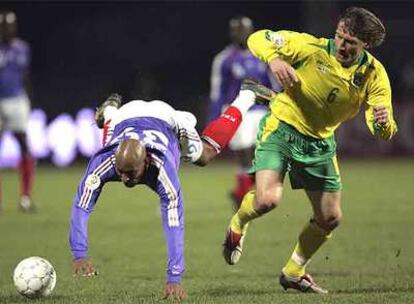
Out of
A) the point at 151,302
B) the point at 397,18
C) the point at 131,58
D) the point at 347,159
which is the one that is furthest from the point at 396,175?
the point at 151,302

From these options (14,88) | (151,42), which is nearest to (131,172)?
(14,88)

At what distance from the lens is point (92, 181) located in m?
6.38

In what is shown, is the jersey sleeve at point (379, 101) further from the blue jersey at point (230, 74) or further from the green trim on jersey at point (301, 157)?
the blue jersey at point (230, 74)

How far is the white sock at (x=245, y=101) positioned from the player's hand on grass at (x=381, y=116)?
141cm

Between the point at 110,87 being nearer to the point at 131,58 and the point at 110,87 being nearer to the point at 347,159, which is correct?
the point at 131,58

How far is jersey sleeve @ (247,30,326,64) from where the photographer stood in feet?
22.7

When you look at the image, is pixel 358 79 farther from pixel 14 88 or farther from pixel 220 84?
pixel 14 88

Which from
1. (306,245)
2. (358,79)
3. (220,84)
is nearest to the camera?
(358,79)

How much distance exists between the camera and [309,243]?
24.0 feet

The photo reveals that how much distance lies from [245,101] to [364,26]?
1478 millimetres

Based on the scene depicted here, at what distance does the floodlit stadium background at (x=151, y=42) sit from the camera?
21984 mm

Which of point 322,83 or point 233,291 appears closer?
point 322,83

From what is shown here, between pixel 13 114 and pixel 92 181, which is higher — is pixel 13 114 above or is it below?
below

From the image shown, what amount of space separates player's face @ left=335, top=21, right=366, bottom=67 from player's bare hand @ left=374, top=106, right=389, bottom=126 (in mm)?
414
